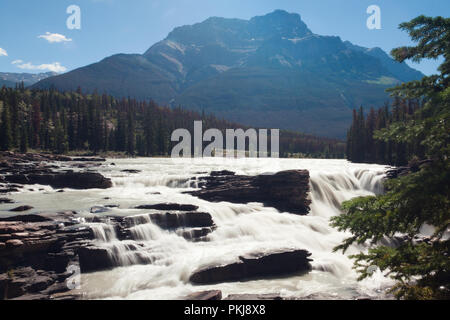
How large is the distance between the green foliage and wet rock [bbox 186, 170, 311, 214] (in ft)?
64.6

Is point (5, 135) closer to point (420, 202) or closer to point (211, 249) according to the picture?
point (211, 249)

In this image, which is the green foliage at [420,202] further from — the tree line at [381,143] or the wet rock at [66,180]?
the tree line at [381,143]

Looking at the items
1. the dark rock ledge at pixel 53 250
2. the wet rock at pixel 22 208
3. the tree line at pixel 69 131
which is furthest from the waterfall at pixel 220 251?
the tree line at pixel 69 131

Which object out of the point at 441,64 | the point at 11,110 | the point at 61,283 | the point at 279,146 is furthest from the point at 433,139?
the point at 279,146

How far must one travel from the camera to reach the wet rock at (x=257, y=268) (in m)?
14.4

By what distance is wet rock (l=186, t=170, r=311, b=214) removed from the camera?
2798cm

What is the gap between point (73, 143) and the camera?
341 feet

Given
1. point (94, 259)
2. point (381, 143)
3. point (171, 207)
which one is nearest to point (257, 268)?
point (94, 259)

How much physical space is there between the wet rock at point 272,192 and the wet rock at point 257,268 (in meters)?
11.2

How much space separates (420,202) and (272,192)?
72.6ft

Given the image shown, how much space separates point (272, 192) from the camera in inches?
1142

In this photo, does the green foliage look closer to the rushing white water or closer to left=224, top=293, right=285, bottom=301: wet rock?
left=224, top=293, right=285, bottom=301: wet rock

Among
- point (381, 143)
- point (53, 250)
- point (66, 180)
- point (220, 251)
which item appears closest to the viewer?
point (53, 250)

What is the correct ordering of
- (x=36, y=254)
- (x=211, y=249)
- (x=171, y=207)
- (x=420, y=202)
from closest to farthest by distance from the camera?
(x=420, y=202) < (x=36, y=254) < (x=211, y=249) < (x=171, y=207)
